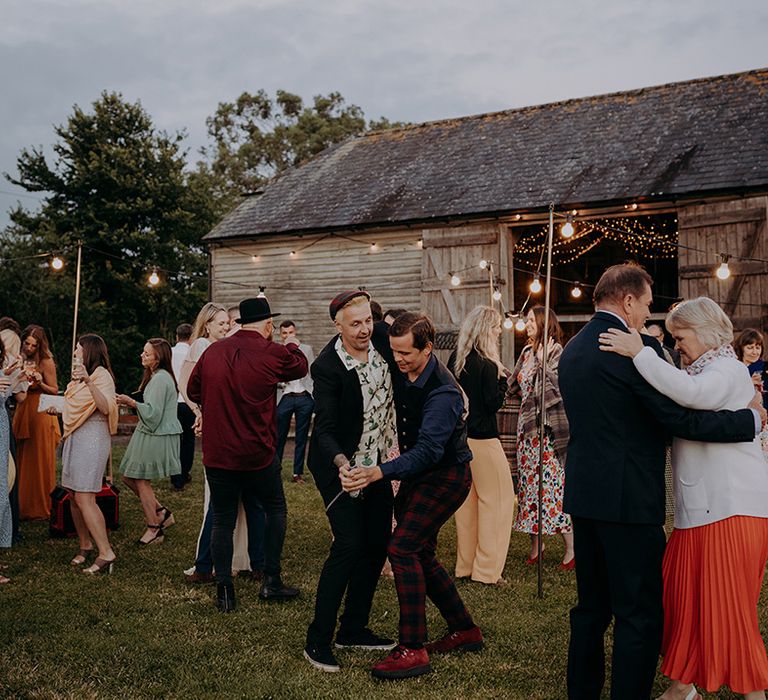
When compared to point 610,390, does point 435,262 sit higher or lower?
higher

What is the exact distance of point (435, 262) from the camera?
15461mm

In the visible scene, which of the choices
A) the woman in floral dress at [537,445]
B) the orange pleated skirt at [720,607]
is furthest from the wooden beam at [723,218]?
the orange pleated skirt at [720,607]

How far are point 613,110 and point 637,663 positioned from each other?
49.1ft

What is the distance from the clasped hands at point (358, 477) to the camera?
3.71 metres

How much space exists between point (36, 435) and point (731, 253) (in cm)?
1060

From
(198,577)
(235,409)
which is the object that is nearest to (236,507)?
(235,409)

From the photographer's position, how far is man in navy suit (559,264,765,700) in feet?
10.5

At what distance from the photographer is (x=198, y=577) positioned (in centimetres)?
583

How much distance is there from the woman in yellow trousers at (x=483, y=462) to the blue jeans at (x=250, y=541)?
1.52 meters

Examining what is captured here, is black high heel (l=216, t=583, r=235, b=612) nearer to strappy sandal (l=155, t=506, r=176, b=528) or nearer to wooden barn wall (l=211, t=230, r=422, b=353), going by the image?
strappy sandal (l=155, t=506, r=176, b=528)

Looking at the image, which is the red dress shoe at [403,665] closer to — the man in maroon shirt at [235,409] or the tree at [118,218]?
the man in maroon shirt at [235,409]

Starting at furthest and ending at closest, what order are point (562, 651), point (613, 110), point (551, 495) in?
1. point (613, 110)
2. point (551, 495)
3. point (562, 651)

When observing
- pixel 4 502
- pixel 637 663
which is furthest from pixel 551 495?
pixel 4 502

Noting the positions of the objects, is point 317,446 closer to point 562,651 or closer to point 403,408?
point 403,408
